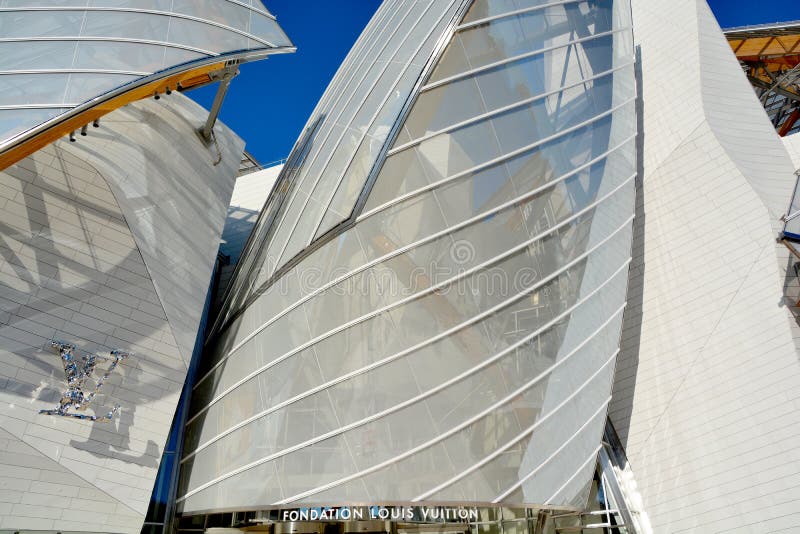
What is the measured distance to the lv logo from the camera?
1176 centimetres

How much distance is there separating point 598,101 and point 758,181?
4972 millimetres

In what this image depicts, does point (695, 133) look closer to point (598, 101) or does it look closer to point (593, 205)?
point (598, 101)

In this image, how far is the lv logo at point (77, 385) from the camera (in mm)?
11758

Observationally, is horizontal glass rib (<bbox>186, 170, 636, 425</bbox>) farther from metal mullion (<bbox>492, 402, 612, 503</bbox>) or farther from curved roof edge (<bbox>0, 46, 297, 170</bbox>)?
curved roof edge (<bbox>0, 46, 297, 170</bbox>)

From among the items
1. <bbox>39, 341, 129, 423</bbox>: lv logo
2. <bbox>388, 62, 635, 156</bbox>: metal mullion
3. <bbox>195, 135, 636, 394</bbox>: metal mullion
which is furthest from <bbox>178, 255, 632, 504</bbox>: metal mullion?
<bbox>388, 62, 635, 156</bbox>: metal mullion

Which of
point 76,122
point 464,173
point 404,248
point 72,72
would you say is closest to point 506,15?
point 464,173

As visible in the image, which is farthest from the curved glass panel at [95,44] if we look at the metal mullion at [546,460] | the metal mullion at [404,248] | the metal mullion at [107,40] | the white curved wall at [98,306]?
the metal mullion at [546,460]

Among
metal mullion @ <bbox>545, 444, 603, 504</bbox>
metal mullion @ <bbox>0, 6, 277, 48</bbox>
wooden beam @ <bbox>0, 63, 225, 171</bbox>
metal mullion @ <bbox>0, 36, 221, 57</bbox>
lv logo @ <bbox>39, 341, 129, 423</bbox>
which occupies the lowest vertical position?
metal mullion @ <bbox>545, 444, 603, 504</bbox>

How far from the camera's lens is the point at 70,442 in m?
11.6

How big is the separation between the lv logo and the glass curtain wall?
257cm

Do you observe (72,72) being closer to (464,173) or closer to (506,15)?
(464,173)

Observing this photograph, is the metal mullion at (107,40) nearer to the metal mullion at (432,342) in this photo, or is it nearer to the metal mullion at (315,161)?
the metal mullion at (315,161)

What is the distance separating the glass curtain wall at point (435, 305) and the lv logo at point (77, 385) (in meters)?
2.57

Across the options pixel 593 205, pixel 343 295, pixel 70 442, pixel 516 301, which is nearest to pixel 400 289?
pixel 343 295
